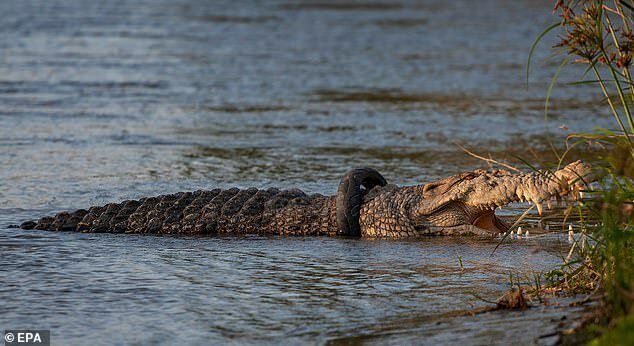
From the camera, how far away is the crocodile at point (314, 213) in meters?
6.82

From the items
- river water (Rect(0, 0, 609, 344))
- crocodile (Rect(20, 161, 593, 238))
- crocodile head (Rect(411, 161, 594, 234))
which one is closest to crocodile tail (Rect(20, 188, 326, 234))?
crocodile (Rect(20, 161, 593, 238))

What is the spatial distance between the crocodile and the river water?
0.20 m

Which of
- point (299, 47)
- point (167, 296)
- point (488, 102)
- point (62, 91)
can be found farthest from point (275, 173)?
point (299, 47)

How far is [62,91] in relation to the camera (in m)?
14.1
